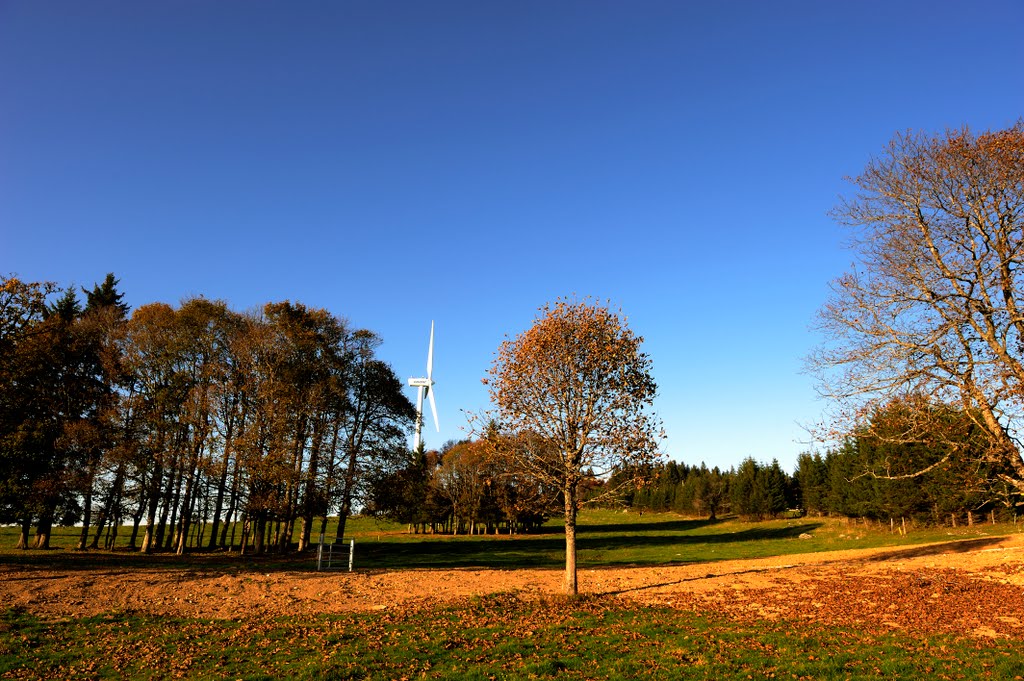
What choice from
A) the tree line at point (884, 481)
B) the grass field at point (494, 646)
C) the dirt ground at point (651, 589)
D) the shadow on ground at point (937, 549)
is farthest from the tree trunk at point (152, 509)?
the shadow on ground at point (937, 549)

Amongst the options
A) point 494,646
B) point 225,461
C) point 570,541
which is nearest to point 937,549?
point 570,541

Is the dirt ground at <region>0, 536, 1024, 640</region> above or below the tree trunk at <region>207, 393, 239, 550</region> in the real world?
below

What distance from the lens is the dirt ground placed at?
58.9 feet

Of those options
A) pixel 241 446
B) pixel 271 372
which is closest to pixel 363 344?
pixel 271 372

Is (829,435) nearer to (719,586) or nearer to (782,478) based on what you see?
(719,586)

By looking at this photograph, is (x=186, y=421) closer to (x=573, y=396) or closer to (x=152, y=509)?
(x=152, y=509)

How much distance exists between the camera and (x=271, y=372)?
34375mm

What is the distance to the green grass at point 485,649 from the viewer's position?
41.5 ft

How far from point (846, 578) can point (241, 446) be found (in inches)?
1212

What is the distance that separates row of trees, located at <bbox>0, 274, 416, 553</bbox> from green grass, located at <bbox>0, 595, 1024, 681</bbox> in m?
14.8

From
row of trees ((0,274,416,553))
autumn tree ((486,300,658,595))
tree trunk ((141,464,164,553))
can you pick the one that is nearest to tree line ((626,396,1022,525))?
autumn tree ((486,300,658,595))

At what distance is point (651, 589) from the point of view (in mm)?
23266

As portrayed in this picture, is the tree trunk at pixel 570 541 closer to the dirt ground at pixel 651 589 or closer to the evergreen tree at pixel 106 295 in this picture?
the dirt ground at pixel 651 589

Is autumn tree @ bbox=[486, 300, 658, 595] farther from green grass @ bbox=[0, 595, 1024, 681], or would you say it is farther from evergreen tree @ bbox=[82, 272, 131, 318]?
evergreen tree @ bbox=[82, 272, 131, 318]
